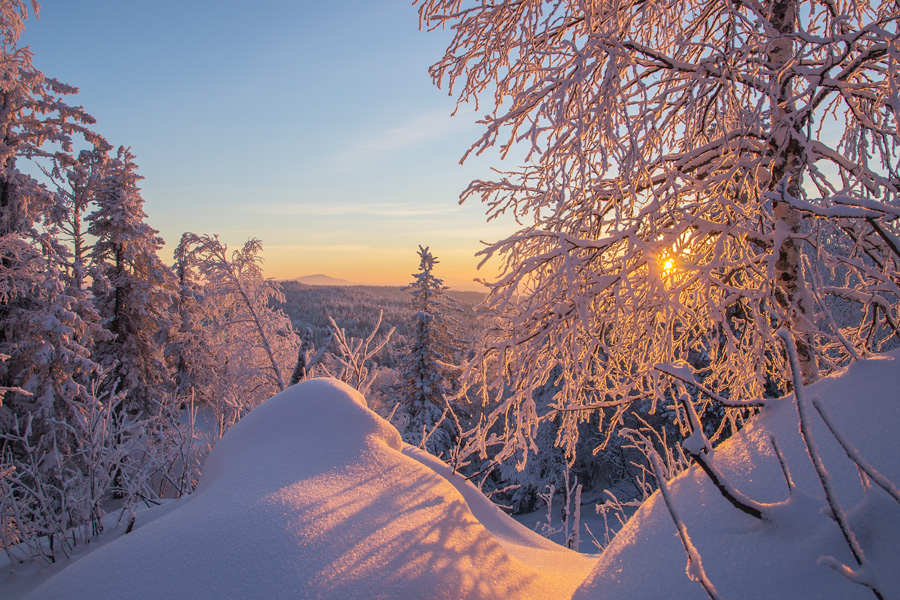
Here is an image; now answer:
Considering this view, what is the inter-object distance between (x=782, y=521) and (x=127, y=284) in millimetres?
19574

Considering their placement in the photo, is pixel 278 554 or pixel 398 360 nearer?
pixel 278 554

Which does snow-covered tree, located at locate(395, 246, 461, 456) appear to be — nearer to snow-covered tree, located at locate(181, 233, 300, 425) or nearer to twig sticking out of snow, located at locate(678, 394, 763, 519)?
snow-covered tree, located at locate(181, 233, 300, 425)

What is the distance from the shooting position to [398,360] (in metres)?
20.2

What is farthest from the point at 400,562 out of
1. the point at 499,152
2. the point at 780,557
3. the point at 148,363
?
the point at 148,363

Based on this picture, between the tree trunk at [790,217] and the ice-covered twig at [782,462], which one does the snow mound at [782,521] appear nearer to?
the ice-covered twig at [782,462]

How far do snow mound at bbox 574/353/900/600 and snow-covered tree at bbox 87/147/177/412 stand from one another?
58.0ft

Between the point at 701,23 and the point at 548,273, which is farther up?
the point at 701,23

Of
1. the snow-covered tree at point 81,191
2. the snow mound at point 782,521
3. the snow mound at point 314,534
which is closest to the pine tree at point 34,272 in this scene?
the snow-covered tree at point 81,191

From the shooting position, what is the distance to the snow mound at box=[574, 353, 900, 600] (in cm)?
108

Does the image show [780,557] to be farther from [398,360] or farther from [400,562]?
[398,360]

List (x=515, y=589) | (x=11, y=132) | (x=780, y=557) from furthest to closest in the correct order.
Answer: (x=11, y=132)
(x=515, y=589)
(x=780, y=557)

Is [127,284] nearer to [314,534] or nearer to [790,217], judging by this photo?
[314,534]

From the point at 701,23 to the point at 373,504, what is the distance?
4780 mm

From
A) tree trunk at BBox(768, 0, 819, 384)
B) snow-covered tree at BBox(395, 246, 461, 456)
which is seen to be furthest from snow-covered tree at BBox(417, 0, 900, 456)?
snow-covered tree at BBox(395, 246, 461, 456)
